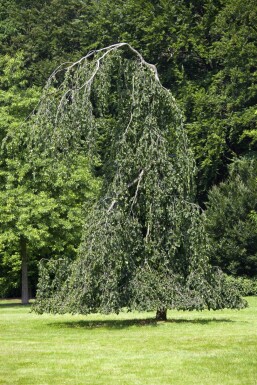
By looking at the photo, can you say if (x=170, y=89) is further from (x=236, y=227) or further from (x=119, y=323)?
(x=119, y=323)

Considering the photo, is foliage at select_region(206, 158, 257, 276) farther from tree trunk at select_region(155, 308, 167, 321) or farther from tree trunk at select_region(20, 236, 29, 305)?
tree trunk at select_region(155, 308, 167, 321)

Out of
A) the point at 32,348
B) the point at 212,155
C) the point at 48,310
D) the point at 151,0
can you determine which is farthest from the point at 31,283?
the point at 32,348

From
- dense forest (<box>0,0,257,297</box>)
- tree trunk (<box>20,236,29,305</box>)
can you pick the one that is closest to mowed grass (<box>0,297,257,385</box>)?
dense forest (<box>0,0,257,297</box>)

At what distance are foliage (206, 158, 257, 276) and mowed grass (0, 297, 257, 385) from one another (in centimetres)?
1275

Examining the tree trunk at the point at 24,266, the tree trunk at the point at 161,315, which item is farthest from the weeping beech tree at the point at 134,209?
the tree trunk at the point at 24,266

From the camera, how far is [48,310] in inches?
625

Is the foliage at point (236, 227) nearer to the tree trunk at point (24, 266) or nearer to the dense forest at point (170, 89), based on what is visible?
the dense forest at point (170, 89)

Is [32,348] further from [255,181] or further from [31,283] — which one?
[31,283]

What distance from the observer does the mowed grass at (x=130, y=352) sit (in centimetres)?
1024

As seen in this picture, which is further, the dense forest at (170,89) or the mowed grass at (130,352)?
the dense forest at (170,89)

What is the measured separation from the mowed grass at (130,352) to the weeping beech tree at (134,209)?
24.0 inches

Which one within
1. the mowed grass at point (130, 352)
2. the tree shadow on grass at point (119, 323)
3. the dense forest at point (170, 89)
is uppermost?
the dense forest at point (170, 89)

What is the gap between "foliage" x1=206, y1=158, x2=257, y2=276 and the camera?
3069 cm

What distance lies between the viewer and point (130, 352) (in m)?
12.3
